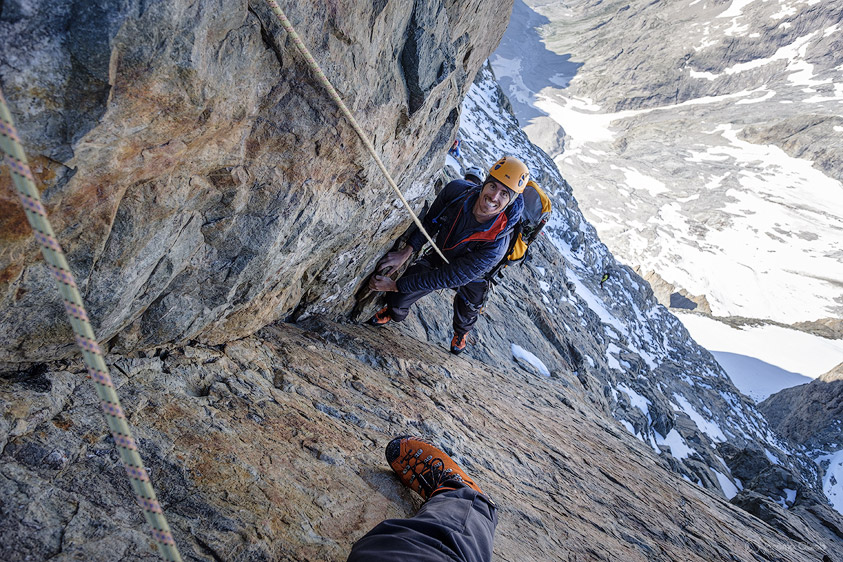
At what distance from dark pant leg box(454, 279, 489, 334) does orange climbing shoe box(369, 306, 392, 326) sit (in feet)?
3.25

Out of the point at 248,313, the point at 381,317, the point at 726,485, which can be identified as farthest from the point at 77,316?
the point at 726,485

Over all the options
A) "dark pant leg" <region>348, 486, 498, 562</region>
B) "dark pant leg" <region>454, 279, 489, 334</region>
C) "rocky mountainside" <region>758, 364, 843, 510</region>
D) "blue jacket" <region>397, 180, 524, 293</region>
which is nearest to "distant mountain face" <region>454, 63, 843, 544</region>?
"dark pant leg" <region>454, 279, 489, 334</region>

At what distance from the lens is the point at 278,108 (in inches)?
92.4

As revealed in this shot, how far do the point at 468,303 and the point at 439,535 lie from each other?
3.76 meters

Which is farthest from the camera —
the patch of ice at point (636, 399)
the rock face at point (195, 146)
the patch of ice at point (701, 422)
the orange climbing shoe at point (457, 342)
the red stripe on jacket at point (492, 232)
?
the patch of ice at point (701, 422)

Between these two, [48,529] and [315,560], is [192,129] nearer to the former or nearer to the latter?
[48,529]

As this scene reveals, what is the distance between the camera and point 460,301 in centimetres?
577

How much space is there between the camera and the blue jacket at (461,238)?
4.25m

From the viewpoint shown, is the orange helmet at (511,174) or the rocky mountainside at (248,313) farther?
the orange helmet at (511,174)

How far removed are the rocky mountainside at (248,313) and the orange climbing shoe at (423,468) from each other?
0.13 meters

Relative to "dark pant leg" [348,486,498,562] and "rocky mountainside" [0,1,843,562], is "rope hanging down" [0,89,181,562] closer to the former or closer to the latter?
"rocky mountainside" [0,1,843,562]

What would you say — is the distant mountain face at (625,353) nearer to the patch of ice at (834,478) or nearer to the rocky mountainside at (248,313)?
the patch of ice at (834,478)

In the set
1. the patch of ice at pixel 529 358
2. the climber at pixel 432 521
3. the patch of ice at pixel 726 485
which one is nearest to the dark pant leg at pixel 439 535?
the climber at pixel 432 521

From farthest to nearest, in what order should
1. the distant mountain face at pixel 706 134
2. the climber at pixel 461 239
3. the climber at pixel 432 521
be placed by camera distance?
the distant mountain face at pixel 706 134
the climber at pixel 461 239
the climber at pixel 432 521
